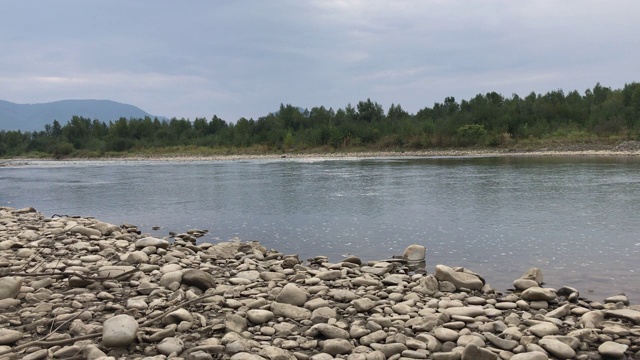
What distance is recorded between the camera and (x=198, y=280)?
6.50 meters

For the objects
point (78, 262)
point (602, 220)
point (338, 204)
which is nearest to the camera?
point (78, 262)

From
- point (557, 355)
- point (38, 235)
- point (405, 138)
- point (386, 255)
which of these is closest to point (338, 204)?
point (386, 255)

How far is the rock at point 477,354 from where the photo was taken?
4.45 meters

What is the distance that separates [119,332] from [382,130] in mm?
64885

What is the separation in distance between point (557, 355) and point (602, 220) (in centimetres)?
919

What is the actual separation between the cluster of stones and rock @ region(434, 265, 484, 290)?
0.05 feet

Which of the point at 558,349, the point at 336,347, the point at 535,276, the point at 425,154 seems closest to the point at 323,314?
the point at 336,347

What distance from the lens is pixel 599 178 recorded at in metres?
22.8

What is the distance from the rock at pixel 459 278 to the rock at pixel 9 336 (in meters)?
5.01

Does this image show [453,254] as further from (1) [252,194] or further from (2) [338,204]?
(1) [252,194]

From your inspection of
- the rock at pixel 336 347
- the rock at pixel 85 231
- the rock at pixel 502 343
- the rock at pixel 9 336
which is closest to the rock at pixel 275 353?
the rock at pixel 336 347

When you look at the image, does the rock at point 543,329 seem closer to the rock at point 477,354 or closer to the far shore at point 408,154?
the rock at point 477,354

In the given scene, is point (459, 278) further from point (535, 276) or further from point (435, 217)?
point (435, 217)

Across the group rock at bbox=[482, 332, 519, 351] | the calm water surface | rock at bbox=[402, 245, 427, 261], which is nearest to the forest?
the calm water surface
